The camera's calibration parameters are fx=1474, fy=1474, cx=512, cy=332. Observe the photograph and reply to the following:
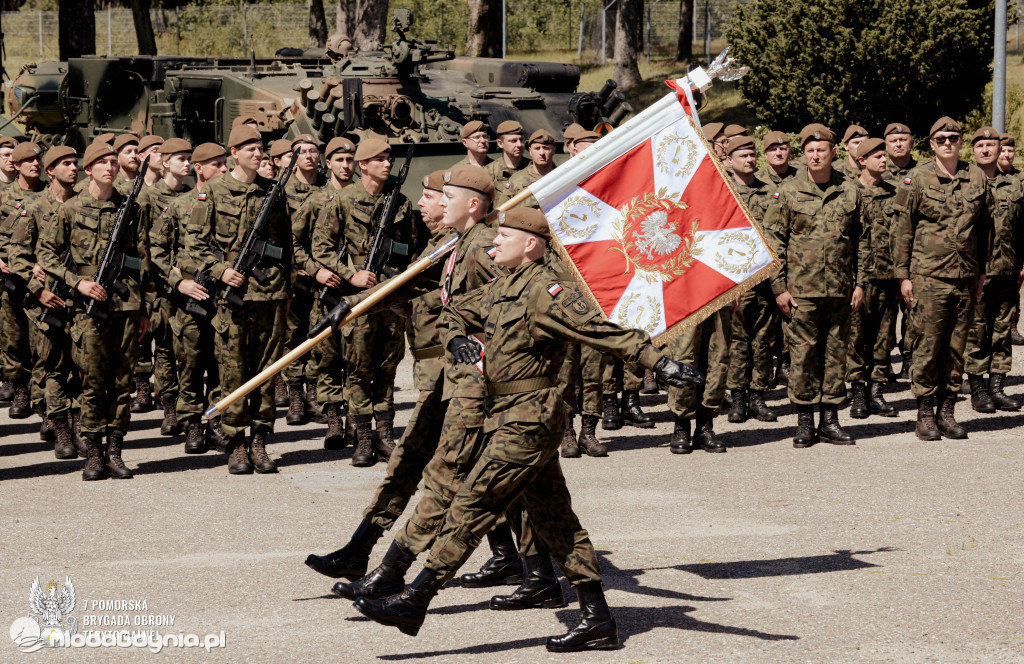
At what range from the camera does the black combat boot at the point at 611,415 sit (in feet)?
37.3

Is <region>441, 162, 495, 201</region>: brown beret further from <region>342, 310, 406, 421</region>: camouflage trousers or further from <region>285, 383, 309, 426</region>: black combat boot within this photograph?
<region>285, 383, 309, 426</region>: black combat boot

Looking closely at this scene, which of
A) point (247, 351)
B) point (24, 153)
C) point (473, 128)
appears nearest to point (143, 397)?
point (24, 153)

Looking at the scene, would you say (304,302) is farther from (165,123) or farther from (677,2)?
(677,2)

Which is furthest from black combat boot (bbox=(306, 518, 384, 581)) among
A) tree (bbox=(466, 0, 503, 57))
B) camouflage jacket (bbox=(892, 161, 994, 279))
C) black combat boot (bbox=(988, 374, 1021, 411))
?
tree (bbox=(466, 0, 503, 57))

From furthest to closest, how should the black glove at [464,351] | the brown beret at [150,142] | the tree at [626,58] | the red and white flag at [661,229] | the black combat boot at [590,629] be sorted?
the tree at [626,58] < the brown beret at [150,142] < the red and white flag at [661,229] < the black glove at [464,351] < the black combat boot at [590,629]

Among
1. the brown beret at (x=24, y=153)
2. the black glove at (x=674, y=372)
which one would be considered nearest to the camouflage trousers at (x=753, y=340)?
the brown beret at (x=24, y=153)

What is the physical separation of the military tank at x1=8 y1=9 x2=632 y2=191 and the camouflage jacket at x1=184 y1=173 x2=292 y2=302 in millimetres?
5497

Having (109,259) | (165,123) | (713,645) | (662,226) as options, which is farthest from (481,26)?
(713,645)

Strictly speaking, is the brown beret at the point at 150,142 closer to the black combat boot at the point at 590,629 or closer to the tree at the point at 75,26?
the black combat boot at the point at 590,629

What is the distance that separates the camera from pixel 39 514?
28.3 feet

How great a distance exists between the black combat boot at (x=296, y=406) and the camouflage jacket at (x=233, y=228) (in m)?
2.06

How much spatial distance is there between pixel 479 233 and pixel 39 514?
3470 mm

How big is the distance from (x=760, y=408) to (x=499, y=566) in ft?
16.3

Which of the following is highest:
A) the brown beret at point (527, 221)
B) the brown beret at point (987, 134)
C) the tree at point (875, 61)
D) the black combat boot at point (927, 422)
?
the tree at point (875, 61)
